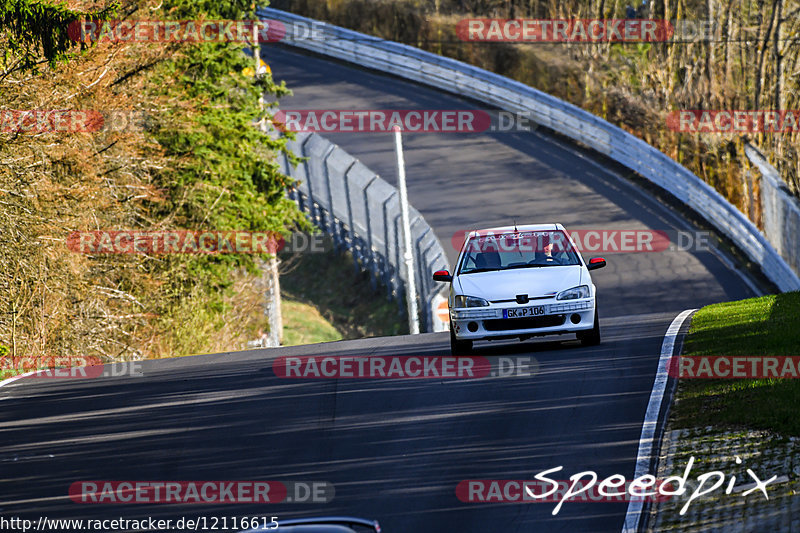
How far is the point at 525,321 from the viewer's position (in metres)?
14.6

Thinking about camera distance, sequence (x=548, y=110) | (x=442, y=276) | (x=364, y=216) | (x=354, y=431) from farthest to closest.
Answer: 1. (x=548, y=110)
2. (x=364, y=216)
3. (x=442, y=276)
4. (x=354, y=431)

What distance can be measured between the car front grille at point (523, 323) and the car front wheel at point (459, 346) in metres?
0.56

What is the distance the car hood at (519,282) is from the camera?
14.7 m

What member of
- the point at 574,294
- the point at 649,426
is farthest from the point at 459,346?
the point at 649,426

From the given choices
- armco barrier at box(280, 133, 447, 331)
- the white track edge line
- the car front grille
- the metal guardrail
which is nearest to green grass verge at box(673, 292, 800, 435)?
the white track edge line

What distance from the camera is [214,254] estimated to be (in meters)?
31.0

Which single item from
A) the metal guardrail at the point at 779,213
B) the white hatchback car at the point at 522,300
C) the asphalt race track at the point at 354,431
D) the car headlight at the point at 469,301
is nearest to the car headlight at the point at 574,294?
the white hatchback car at the point at 522,300

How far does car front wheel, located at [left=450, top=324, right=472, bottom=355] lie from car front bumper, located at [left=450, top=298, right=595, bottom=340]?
247 mm

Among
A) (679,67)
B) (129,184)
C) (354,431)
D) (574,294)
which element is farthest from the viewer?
(679,67)

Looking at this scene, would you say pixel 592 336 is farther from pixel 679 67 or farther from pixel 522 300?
pixel 679 67

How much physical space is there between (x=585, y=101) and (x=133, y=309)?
21.3 m

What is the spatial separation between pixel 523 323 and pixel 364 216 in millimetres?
20433

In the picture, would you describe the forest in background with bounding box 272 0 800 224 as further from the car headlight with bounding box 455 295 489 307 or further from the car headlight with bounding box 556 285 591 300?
the car headlight with bounding box 455 295 489 307

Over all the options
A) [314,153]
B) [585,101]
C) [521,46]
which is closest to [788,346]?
[314,153]
